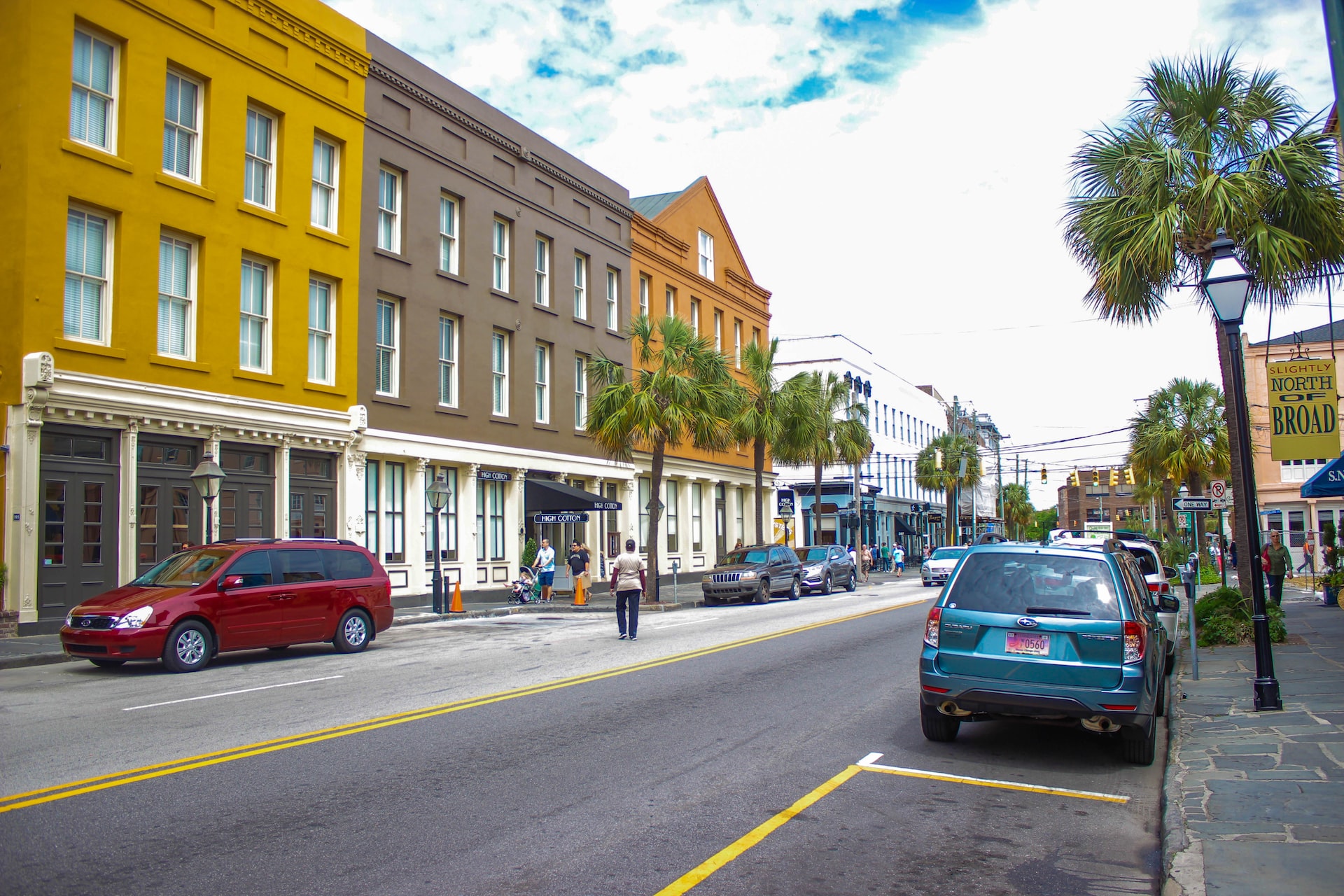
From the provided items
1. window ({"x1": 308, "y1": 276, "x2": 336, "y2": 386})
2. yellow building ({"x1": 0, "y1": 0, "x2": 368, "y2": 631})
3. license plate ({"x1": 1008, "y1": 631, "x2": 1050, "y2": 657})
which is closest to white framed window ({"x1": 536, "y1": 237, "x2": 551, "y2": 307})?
yellow building ({"x1": 0, "y1": 0, "x2": 368, "y2": 631})

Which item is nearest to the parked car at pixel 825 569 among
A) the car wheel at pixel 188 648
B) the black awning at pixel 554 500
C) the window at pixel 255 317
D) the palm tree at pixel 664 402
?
the palm tree at pixel 664 402

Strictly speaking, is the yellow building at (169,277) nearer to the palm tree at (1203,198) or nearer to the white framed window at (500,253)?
the white framed window at (500,253)

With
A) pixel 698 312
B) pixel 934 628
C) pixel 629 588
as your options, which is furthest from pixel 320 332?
pixel 698 312

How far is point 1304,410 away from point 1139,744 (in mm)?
6985

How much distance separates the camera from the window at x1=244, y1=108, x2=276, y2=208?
23.2m

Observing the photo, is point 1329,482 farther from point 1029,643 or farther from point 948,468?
point 948,468

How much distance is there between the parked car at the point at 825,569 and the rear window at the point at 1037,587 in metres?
25.1

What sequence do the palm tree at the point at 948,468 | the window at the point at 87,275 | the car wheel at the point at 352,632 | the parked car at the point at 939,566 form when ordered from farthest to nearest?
the palm tree at the point at 948,468 < the parked car at the point at 939,566 < the window at the point at 87,275 < the car wheel at the point at 352,632

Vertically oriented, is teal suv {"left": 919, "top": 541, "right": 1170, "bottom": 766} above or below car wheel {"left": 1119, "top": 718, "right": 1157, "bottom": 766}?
above

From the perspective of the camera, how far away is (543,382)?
33.0 metres

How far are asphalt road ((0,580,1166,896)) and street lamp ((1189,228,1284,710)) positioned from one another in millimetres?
1995

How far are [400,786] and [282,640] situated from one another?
928cm

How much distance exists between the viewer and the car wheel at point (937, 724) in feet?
28.1

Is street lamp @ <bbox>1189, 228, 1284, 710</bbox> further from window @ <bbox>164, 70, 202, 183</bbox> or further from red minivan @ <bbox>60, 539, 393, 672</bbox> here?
window @ <bbox>164, 70, 202, 183</bbox>
